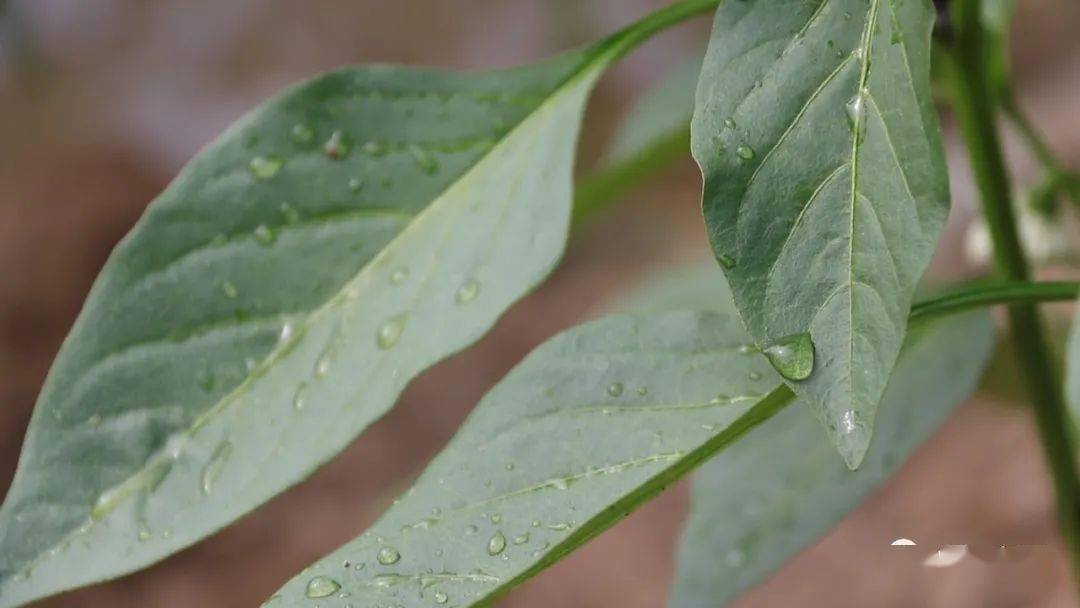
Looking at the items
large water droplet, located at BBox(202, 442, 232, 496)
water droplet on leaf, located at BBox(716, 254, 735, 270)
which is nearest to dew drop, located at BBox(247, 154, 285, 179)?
large water droplet, located at BBox(202, 442, 232, 496)

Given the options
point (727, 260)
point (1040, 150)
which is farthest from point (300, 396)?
point (1040, 150)

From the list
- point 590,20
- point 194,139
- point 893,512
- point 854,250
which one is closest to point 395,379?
point 854,250

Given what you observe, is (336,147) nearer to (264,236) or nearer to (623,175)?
(264,236)

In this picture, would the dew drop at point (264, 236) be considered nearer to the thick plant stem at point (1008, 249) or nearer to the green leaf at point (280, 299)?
the green leaf at point (280, 299)

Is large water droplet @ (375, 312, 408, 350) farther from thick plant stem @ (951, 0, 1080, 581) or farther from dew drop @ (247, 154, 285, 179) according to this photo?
thick plant stem @ (951, 0, 1080, 581)

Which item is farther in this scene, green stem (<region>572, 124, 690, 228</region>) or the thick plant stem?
green stem (<region>572, 124, 690, 228</region>)

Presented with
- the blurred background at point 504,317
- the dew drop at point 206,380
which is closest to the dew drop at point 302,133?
the dew drop at point 206,380
